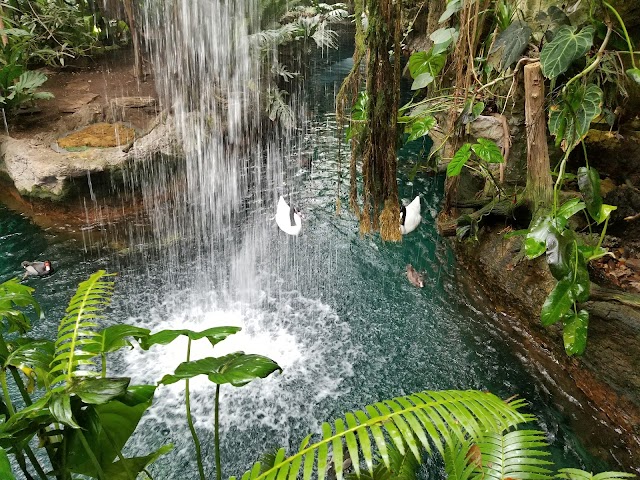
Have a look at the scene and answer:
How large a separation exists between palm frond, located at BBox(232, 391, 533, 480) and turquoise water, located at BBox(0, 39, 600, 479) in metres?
2.02

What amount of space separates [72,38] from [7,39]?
59.1 inches

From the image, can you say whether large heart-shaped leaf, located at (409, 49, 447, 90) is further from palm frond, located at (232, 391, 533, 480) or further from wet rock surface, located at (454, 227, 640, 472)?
palm frond, located at (232, 391, 533, 480)

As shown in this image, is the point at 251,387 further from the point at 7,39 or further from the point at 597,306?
the point at 7,39

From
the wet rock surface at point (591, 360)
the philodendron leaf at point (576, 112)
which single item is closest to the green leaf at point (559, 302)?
the wet rock surface at point (591, 360)

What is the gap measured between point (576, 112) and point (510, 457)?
212 centimetres

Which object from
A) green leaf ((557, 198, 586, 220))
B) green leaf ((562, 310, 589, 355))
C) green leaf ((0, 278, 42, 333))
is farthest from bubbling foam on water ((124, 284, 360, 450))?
green leaf ((557, 198, 586, 220))

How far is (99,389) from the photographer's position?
101cm

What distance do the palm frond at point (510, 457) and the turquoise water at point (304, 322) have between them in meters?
1.94

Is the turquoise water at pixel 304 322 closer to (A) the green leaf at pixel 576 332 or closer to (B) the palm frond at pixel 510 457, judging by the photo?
(A) the green leaf at pixel 576 332

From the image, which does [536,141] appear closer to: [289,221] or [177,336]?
[289,221]

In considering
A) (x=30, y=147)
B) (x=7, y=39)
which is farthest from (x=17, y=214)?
(x=7, y=39)

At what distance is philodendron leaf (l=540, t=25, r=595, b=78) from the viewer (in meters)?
2.39

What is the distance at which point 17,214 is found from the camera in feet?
18.2

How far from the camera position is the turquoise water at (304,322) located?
10.2ft
